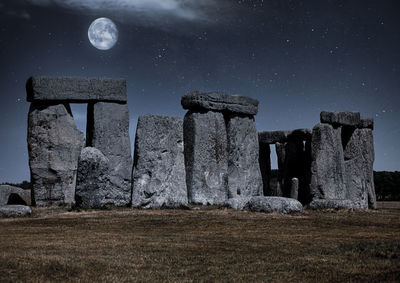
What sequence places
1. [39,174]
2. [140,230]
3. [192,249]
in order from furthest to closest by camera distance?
[39,174]
[140,230]
[192,249]

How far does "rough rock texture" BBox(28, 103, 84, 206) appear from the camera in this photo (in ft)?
46.4

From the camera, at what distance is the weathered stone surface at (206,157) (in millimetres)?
15117

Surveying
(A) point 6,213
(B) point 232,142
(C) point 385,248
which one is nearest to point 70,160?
(A) point 6,213

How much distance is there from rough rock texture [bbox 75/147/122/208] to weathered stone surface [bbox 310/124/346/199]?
7339 millimetres

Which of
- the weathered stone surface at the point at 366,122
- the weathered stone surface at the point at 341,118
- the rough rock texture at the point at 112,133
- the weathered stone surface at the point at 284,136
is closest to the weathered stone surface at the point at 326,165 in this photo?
the weathered stone surface at the point at 341,118

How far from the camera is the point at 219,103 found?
630 inches

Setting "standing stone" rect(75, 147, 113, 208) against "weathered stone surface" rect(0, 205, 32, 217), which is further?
"standing stone" rect(75, 147, 113, 208)

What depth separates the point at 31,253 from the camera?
597cm

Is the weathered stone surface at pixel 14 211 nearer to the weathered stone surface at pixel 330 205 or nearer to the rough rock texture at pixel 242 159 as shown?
the rough rock texture at pixel 242 159

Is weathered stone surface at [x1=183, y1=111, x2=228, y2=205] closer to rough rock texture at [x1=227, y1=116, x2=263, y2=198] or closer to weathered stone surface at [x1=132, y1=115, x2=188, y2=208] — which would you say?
rough rock texture at [x1=227, y1=116, x2=263, y2=198]

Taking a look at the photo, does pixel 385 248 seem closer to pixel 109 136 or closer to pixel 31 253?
pixel 31 253

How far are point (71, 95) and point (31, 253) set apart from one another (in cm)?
897

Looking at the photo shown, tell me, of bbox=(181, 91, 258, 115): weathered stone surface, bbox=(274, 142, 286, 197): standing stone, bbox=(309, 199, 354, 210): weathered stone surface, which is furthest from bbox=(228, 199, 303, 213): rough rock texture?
bbox=(274, 142, 286, 197): standing stone

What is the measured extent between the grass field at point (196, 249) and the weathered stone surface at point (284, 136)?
29.4 ft
